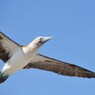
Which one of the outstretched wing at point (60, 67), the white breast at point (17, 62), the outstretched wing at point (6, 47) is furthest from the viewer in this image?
the outstretched wing at point (60, 67)

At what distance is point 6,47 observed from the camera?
30766mm

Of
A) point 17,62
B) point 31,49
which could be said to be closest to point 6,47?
point 17,62

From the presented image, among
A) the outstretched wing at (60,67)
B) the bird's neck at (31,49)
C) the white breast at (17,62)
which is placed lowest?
the outstretched wing at (60,67)

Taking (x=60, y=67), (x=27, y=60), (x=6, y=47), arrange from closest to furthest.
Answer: (x=27, y=60) < (x=6, y=47) < (x=60, y=67)

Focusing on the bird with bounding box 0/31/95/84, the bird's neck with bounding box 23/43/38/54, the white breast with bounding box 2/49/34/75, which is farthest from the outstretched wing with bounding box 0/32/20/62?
the bird's neck with bounding box 23/43/38/54

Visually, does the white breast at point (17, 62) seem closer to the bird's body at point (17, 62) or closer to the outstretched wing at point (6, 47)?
the bird's body at point (17, 62)

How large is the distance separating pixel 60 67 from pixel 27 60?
11.7ft

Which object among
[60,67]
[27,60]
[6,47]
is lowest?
[60,67]

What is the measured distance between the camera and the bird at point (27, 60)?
1169 inches

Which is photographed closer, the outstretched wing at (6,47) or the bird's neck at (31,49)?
the bird's neck at (31,49)

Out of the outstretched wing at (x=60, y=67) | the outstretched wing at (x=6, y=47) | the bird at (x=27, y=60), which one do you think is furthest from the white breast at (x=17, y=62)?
the outstretched wing at (x=60, y=67)

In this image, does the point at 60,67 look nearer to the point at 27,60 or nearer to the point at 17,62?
the point at 27,60

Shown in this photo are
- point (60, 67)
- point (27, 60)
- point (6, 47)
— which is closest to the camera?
point (27, 60)

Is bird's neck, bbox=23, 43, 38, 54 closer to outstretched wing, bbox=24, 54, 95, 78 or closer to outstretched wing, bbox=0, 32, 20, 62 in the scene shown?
outstretched wing, bbox=0, 32, 20, 62
